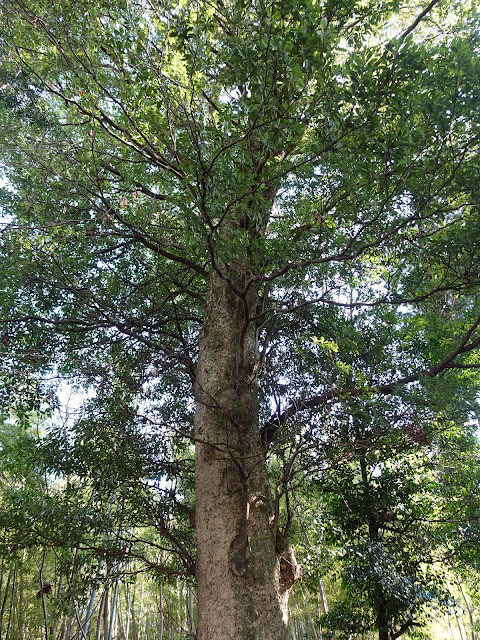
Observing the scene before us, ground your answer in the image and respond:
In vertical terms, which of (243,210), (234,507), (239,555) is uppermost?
(243,210)

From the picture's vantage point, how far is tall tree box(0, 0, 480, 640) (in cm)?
229

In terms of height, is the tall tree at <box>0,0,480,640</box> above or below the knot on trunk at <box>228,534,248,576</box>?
above

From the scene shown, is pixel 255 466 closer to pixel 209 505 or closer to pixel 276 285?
pixel 209 505

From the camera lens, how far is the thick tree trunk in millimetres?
2332

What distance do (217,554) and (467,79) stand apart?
9.96 feet

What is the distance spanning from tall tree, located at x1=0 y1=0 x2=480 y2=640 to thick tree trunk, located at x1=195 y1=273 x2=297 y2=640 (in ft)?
0.05

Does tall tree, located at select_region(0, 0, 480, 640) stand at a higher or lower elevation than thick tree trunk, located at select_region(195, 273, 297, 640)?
higher

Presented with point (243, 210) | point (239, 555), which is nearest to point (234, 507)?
point (239, 555)

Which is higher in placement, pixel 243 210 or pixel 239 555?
pixel 243 210

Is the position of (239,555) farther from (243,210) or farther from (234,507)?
(243,210)

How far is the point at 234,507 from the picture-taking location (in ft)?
8.69

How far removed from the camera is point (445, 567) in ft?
17.0

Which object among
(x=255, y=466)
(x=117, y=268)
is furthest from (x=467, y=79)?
(x=117, y=268)

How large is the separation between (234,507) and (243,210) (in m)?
1.90
